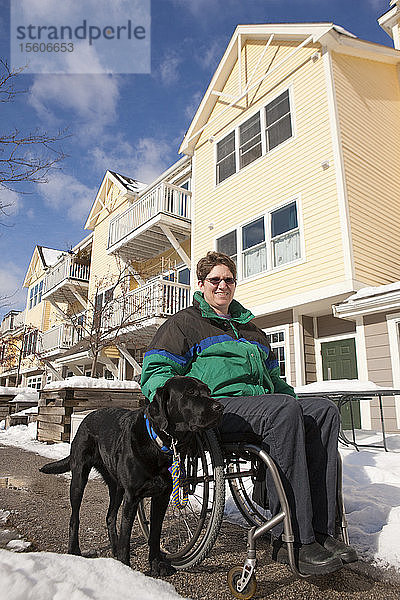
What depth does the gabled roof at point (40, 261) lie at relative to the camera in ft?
95.1

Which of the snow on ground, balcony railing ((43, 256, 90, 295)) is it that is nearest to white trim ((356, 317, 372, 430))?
the snow on ground

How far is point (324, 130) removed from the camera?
31.5 feet

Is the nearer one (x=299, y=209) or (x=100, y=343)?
(x=299, y=209)

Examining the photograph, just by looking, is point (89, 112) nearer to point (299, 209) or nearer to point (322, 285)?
point (299, 209)

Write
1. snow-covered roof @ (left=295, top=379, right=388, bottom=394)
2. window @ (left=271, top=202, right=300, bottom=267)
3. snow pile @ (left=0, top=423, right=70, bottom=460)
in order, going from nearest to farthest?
snow-covered roof @ (left=295, top=379, right=388, bottom=394)
snow pile @ (left=0, top=423, right=70, bottom=460)
window @ (left=271, top=202, right=300, bottom=267)

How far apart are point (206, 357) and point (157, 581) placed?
1.11 m

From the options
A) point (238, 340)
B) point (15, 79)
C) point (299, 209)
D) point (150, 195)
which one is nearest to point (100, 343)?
point (150, 195)

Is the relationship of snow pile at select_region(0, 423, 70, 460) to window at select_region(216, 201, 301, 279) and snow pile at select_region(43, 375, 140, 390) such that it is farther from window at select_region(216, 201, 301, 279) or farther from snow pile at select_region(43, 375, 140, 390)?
window at select_region(216, 201, 301, 279)

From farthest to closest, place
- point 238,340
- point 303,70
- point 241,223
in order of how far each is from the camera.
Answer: point 241,223
point 303,70
point 238,340

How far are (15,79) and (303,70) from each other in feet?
24.3

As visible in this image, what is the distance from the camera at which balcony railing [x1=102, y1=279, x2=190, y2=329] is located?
12.5 m

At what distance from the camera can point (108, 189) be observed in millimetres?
20719

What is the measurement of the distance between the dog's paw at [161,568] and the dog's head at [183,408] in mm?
668

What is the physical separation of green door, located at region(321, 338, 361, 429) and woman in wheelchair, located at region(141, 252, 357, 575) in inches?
270
